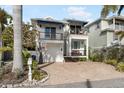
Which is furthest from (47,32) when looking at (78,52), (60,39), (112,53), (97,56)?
(112,53)

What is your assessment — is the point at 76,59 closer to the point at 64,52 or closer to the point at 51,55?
the point at 64,52

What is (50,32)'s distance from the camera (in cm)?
2864

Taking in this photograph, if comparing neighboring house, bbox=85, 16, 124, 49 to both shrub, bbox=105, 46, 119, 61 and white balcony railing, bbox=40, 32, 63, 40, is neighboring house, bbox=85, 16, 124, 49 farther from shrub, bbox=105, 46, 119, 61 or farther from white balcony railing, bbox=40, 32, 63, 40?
white balcony railing, bbox=40, 32, 63, 40

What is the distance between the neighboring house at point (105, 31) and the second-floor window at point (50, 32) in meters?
8.88

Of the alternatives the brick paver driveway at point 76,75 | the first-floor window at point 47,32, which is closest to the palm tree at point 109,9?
the brick paver driveway at point 76,75

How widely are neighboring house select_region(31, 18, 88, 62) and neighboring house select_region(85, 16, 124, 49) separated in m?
3.79

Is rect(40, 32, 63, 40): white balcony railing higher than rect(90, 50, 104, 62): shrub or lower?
higher

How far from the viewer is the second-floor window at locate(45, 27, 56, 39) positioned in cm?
2801

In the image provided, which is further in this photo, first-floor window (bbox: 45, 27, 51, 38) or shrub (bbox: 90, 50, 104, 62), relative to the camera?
shrub (bbox: 90, 50, 104, 62)

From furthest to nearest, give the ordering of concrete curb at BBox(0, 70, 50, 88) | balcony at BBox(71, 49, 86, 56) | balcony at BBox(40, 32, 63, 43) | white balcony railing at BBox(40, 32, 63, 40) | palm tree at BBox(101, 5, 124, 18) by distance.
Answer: balcony at BBox(71, 49, 86, 56) < white balcony railing at BBox(40, 32, 63, 40) < balcony at BBox(40, 32, 63, 43) < palm tree at BBox(101, 5, 124, 18) < concrete curb at BBox(0, 70, 50, 88)

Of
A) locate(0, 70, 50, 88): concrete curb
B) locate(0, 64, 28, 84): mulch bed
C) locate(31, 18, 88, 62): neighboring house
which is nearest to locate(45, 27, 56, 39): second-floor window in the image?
locate(31, 18, 88, 62): neighboring house

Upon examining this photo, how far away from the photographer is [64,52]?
2973 cm

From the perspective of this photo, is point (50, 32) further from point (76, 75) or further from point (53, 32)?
point (76, 75)
